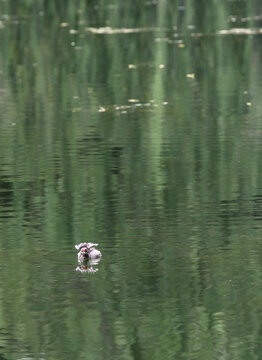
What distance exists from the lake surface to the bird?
71mm

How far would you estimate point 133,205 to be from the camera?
31.7ft

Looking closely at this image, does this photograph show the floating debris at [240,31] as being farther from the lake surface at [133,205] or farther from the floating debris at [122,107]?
the floating debris at [122,107]

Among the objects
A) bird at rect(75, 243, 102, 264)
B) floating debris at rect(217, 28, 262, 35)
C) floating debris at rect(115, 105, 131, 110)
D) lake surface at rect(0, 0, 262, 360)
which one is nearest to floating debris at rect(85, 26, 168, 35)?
floating debris at rect(217, 28, 262, 35)

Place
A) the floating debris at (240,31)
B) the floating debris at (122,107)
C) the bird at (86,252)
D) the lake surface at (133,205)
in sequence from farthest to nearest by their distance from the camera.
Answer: the floating debris at (240,31)
the floating debris at (122,107)
the bird at (86,252)
the lake surface at (133,205)

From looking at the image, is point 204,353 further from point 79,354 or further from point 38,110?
point 38,110

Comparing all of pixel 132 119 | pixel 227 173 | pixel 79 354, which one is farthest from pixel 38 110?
pixel 79 354

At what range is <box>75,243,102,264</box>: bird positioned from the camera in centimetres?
791

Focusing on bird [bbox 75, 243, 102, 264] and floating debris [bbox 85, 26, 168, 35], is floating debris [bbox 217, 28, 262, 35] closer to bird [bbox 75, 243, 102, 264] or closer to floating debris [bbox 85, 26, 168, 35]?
floating debris [bbox 85, 26, 168, 35]

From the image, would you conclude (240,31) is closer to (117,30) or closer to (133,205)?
(117,30)

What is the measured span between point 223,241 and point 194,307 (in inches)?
54.5

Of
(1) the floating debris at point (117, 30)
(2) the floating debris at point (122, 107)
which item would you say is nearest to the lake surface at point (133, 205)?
(2) the floating debris at point (122, 107)

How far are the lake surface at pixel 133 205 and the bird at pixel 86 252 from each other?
71 mm

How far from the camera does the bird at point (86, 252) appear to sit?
791cm

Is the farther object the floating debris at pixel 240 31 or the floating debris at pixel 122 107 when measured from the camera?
the floating debris at pixel 240 31
